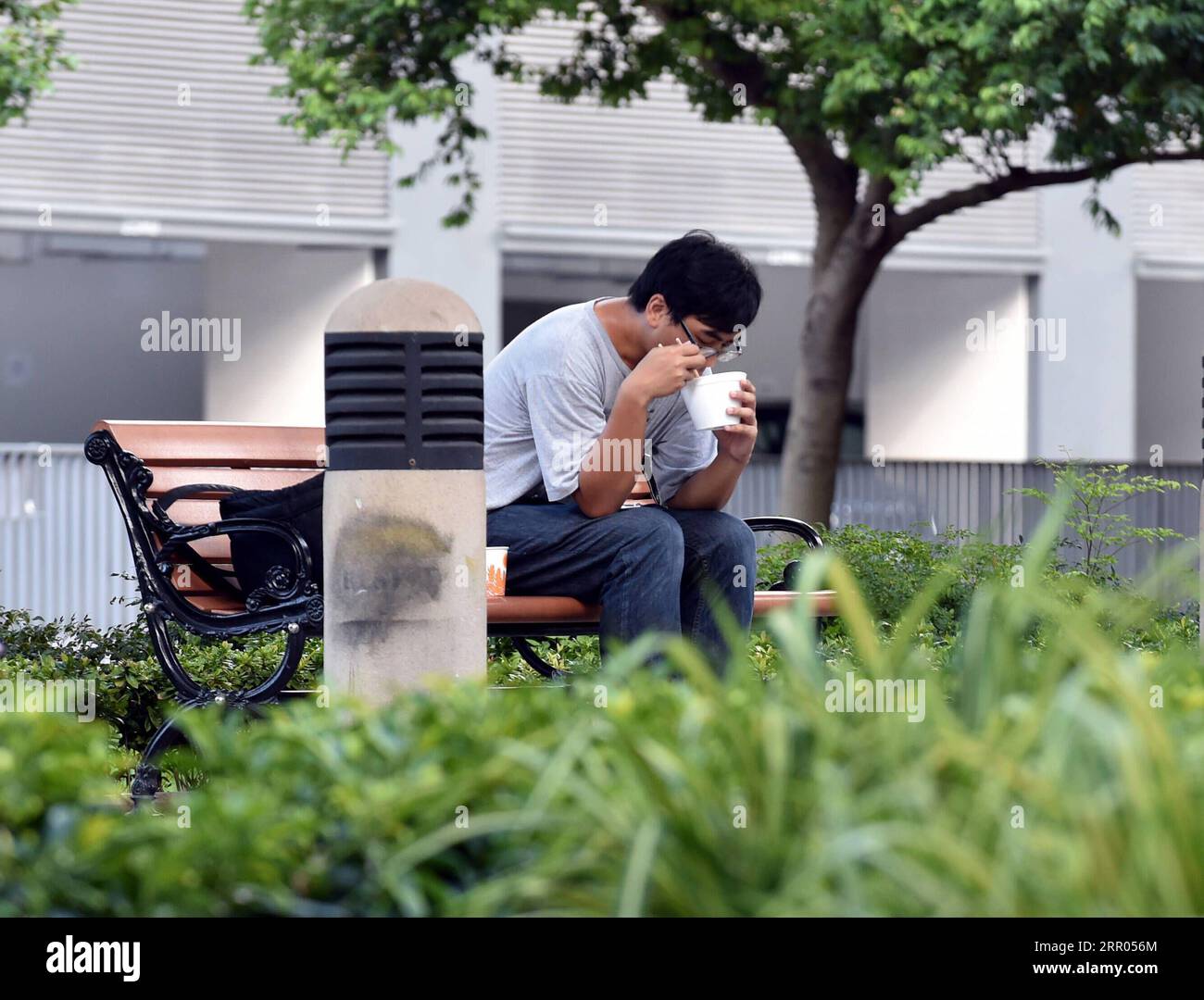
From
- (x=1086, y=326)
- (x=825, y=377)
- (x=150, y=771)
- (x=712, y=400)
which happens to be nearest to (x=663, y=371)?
(x=712, y=400)

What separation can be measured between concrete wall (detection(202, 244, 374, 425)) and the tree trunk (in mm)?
6096

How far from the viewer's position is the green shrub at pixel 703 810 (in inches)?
78.7

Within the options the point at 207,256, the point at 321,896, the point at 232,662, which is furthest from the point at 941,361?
the point at 321,896

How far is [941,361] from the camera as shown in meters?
18.6

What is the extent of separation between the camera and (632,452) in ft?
14.7

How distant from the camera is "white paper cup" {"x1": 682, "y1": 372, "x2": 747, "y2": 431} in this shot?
15.1ft

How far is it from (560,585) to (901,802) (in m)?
2.59

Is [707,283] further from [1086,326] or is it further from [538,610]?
[1086,326]

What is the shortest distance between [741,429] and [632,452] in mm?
334

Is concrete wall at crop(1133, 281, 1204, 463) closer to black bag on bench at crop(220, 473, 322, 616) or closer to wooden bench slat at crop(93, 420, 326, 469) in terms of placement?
wooden bench slat at crop(93, 420, 326, 469)

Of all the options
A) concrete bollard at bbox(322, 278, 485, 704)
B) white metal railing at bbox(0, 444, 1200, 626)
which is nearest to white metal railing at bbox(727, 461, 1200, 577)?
white metal railing at bbox(0, 444, 1200, 626)

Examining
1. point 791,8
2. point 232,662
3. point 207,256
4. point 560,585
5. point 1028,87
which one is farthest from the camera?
point 207,256

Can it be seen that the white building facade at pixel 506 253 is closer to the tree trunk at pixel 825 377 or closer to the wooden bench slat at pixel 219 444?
the tree trunk at pixel 825 377
